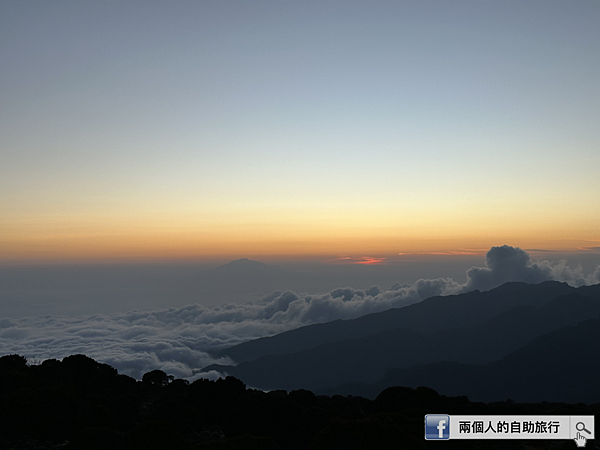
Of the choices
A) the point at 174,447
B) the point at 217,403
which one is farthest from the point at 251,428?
the point at 217,403

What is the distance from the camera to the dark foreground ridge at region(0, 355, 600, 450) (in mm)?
20250

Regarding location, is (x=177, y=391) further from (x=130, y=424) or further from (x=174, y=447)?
(x=174, y=447)

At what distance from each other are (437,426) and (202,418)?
20.2 meters

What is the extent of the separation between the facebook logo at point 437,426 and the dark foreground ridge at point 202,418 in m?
0.69

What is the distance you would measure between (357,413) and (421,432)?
1288 centimetres

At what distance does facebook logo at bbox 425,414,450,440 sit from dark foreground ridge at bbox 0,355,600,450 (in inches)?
27.2

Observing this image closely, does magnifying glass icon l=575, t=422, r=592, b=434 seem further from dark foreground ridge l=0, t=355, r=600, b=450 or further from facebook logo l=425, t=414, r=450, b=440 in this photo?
facebook logo l=425, t=414, r=450, b=440

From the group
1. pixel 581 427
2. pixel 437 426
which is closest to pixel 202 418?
pixel 437 426

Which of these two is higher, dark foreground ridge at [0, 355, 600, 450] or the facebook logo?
the facebook logo

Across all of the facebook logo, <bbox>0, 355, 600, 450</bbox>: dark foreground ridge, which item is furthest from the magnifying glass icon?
the facebook logo

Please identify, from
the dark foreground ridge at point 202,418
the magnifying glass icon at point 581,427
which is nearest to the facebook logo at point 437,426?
the dark foreground ridge at point 202,418

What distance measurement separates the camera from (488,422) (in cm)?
2002

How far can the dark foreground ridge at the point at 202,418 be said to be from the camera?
2025 cm

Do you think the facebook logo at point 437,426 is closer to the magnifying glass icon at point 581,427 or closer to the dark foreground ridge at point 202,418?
the dark foreground ridge at point 202,418
